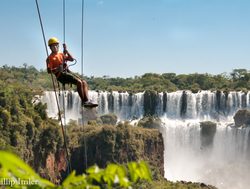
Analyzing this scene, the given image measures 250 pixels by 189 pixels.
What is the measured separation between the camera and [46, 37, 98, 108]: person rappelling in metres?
9.28

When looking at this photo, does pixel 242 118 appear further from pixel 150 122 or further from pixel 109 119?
pixel 109 119

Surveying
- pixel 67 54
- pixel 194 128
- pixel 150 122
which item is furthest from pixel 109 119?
pixel 67 54

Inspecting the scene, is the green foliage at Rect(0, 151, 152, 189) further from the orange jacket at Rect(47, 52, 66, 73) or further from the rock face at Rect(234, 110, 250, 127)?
the rock face at Rect(234, 110, 250, 127)

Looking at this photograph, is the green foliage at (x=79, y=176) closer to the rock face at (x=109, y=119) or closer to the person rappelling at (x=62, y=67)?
the person rappelling at (x=62, y=67)

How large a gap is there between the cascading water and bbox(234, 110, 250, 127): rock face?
113 centimetres

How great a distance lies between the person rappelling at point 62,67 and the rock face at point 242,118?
180 ft

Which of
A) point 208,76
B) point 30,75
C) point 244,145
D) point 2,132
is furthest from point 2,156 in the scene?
point 30,75

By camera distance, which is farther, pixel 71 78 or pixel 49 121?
pixel 49 121

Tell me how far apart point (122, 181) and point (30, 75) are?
117 metres

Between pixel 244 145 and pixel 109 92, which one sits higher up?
pixel 109 92

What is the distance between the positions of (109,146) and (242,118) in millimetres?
22408

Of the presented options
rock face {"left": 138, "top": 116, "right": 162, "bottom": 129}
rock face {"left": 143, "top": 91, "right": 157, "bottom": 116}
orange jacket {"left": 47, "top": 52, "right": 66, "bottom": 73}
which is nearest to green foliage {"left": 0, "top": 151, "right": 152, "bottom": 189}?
orange jacket {"left": 47, "top": 52, "right": 66, "bottom": 73}

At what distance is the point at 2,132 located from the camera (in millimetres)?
35250

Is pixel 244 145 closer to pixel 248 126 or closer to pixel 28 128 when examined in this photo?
pixel 248 126
